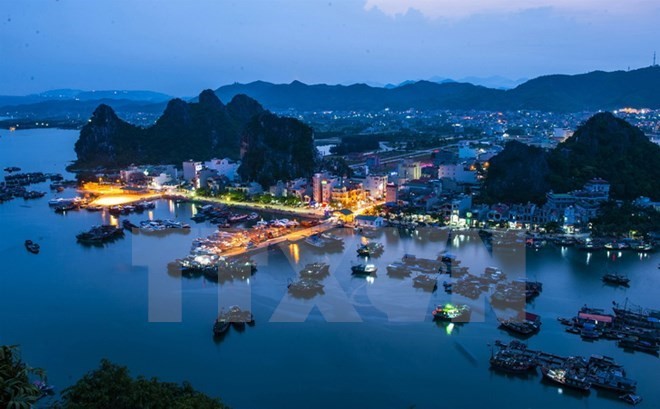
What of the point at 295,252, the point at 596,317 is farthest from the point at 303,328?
the point at 596,317

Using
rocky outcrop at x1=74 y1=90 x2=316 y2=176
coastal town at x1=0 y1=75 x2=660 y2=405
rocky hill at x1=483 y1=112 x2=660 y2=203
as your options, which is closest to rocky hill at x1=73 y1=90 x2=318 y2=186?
rocky outcrop at x1=74 y1=90 x2=316 y2=176

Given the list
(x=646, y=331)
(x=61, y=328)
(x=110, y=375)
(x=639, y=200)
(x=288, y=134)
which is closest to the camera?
(x=110, y=375)

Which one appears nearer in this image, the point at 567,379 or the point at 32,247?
the point at 567,379

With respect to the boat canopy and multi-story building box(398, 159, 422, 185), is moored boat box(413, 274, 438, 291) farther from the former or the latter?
multi-story building box(398, 159, 422, 185)

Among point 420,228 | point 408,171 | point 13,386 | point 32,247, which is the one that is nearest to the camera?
point 13,386

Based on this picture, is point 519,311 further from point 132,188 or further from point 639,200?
point 132,188

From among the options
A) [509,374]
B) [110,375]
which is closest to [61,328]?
[110,375]

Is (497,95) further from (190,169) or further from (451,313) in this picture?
(451,313)
